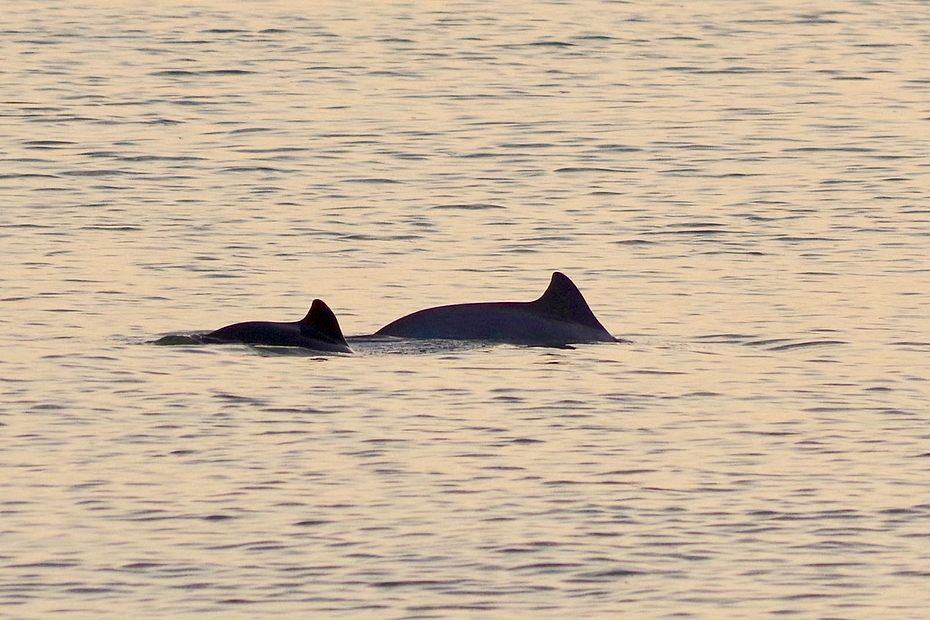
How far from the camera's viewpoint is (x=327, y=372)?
63.3ft

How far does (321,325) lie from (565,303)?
2255 mm

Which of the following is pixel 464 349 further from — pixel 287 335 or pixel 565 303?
pixel 287 335

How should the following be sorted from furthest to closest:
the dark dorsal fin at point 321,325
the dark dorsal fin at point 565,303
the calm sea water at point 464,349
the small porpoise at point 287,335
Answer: the dark dorsal fin at point 565,303
the small porpoise at point 287,335
the dark dorsal fin at point 321,325
the calm sea water at point 464,349

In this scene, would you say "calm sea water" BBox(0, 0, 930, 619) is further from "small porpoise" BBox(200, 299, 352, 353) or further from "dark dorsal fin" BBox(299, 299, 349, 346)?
"dark dorsal fin" BBox(299, 299, 349, 346)

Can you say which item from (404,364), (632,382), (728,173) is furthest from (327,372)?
(728,173)

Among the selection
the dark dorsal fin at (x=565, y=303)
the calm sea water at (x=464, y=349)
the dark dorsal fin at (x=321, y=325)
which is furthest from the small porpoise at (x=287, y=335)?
the dark dorsal fin at (x=565, y=303)

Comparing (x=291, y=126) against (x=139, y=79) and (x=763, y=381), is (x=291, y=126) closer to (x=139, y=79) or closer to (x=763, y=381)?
(x=139, y=79)

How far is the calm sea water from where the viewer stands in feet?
43.3

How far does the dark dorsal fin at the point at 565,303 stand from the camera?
20500 millimetres

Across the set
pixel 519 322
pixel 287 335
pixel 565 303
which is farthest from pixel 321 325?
pixel 565 303

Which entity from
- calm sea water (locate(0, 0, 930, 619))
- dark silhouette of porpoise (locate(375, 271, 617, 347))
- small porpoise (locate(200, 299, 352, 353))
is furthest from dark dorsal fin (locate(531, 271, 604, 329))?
small porpoise (locate(200, 299, 352, 353))

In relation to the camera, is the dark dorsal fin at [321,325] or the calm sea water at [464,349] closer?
the calm sea water at [464,349]

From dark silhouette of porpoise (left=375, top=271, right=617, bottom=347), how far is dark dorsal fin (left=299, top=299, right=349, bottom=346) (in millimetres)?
640

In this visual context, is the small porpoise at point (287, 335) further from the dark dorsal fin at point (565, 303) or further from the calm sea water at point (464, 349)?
the dark dorsal fin at point (565, 303)
